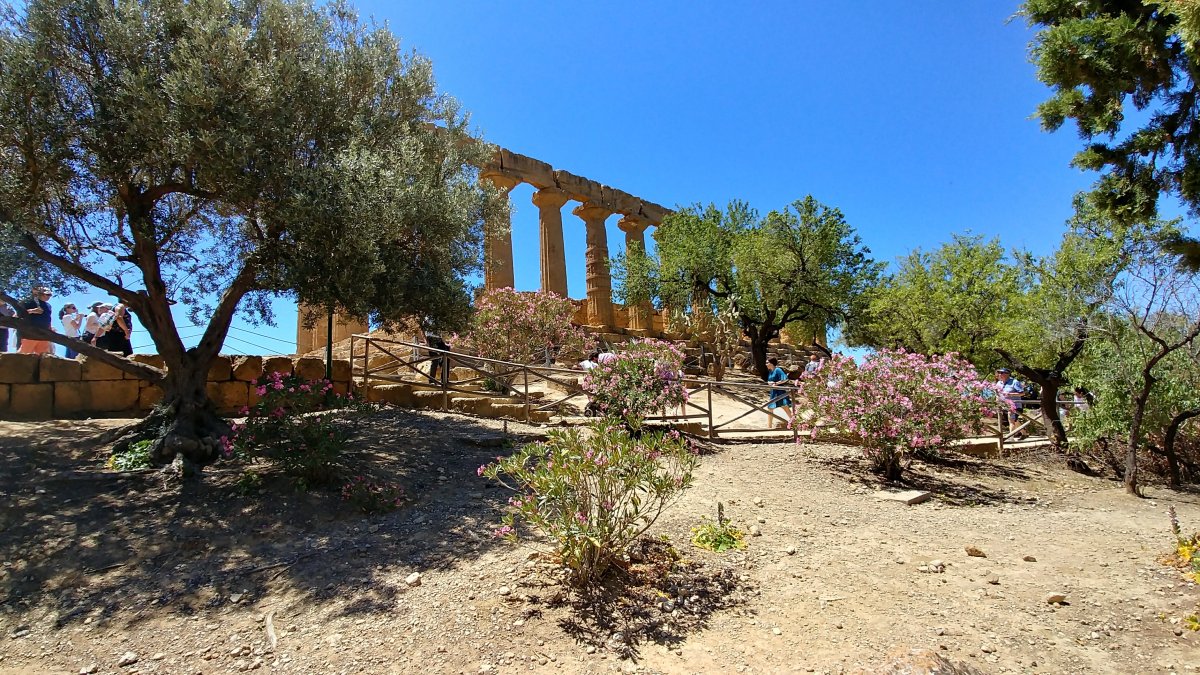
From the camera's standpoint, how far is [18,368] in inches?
326

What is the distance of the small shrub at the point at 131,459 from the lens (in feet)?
22.0

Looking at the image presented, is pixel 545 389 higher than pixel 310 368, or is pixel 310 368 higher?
pixel 310 368

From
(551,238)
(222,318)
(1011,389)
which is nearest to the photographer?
(222,318)

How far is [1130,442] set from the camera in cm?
920

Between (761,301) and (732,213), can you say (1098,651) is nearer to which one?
(761,301)

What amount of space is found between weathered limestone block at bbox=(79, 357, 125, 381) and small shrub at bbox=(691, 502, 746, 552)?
8.13 meters

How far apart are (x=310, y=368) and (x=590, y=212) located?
18224 millimetres

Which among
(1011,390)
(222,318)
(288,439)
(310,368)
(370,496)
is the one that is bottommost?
(370,496)

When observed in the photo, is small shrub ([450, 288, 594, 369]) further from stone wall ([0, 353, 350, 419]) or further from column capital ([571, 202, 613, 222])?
column capital ([571, 202, 613, 222])

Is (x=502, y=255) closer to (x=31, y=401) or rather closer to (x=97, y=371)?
(x=97, y=371)

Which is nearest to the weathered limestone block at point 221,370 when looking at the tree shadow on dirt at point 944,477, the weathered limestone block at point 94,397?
the weathered limestone block at point 94,397

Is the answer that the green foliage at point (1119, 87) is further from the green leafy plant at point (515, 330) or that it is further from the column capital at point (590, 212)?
the column capital at point (590, 212)

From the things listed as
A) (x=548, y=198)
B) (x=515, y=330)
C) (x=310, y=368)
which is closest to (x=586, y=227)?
(x=548, y=198)

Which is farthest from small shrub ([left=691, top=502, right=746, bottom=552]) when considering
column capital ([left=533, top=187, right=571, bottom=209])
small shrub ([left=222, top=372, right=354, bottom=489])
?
column capital ([left=533, top=187, right=571, bottom=209])
